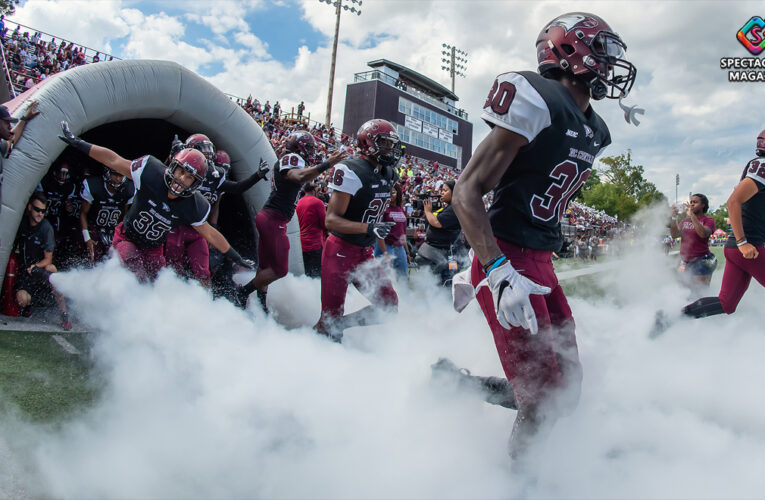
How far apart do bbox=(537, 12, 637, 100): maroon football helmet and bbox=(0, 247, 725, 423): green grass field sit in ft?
10.1

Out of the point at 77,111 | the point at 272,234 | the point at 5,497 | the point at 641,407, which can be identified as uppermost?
the point at 77,111

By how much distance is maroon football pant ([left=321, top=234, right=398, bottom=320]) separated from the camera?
3895 millimetres

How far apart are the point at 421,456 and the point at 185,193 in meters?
2.79

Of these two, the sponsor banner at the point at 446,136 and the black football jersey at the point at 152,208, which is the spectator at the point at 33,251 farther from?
the sponsor banner at the point at 446,136

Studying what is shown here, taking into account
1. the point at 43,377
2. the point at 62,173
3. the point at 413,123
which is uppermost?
the point at 413,123

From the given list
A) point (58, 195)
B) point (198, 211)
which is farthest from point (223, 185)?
point (58, 195)

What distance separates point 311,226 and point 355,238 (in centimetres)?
274

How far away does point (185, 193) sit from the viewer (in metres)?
4.02

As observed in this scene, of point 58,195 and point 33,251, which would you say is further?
point 58,195

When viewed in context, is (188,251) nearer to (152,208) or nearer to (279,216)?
(279,216)

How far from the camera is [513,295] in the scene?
1900 mm

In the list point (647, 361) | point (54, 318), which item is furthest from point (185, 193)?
point (647, 361)

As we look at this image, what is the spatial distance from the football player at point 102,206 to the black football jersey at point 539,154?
4991 millimetres

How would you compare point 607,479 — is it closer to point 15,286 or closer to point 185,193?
point 185,193
